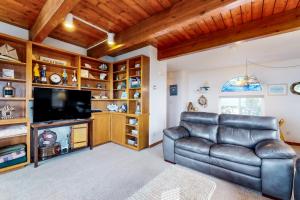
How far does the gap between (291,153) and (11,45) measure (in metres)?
4.83

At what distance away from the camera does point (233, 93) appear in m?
4.96

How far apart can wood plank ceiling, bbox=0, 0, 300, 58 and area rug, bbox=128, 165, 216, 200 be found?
2.04 metres

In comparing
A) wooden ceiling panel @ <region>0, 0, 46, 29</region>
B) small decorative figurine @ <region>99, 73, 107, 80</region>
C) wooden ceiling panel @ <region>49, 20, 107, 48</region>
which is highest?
wooden ceiling panel @ <region>0, 0, 46, 29</region>

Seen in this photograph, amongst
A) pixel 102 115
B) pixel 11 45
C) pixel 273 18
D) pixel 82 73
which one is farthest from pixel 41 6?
pixel 273 18

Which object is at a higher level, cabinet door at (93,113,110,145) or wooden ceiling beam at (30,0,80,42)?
wooden ceiling beam at (30,0,80,42)

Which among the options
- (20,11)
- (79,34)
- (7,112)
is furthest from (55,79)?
(20,11)

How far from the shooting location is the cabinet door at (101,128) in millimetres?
3707

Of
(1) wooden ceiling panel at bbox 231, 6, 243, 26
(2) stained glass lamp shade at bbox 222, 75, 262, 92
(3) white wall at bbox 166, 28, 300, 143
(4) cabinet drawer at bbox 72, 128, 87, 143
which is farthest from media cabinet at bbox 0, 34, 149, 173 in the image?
(2) stained glass lamp shade at bbox 222, 75, 262, 92

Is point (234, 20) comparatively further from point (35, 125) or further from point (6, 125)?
point (6, 125)

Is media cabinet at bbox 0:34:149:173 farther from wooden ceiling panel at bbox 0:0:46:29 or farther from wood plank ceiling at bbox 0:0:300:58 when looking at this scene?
wood plank ceiling at bbox 0:0:300:58

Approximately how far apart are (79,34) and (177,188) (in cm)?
343

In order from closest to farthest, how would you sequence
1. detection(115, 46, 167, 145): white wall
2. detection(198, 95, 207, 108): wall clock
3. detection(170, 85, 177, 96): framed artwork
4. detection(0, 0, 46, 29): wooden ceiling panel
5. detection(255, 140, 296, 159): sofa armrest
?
detection(255, 140, 296, 159): sofa armrest, detection(0, 0, 46, 29): wooden ceiling panel, detection(115, 46, 167, 145): white wall, detection(198, 95, 207, 108): wall clock, detection(170, 85, 177, 96): framed artwork

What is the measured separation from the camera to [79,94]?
3.30 m

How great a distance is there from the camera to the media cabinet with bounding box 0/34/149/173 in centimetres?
264
